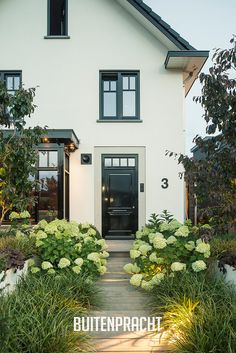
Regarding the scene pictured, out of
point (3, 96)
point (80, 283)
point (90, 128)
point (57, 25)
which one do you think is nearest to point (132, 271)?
point (80, 283)

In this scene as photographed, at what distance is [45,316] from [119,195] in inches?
295

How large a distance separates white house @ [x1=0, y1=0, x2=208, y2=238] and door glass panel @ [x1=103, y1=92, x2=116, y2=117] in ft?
0.21

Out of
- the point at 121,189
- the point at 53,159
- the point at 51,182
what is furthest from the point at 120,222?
the point at 53,159

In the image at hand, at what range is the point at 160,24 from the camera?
1131cm

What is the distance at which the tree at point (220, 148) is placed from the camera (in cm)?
541

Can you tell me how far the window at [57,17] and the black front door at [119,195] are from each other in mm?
3929

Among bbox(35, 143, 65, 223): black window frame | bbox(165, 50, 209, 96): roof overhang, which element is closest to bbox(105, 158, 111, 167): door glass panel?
bbox(35, 143, 65, 223): black window frame

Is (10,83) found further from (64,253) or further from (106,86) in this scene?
Result: (64,253)

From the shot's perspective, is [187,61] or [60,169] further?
[187,61]

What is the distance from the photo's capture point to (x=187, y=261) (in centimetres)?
659

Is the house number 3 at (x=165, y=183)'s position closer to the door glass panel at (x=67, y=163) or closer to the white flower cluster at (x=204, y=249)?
the door glass panel at (x=67, y=163)

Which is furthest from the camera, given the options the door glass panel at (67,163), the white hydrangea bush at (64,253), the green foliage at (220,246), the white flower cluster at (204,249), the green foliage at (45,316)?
the door glass panel at (67,163)

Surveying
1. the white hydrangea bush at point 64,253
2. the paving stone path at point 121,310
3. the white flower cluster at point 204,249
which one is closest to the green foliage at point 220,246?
the white flower cluster at point 204,249

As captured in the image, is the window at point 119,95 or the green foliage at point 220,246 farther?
the window at point 119,95
